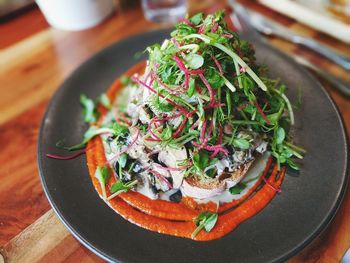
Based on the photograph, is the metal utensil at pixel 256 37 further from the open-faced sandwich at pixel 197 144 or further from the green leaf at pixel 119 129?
the green leaf at pixel 119 129

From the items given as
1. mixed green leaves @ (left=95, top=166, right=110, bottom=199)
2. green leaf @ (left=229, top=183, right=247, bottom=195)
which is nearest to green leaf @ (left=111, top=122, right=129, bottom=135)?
mixed green leaves @ (left=95, top=166, right=110, bottom=199)

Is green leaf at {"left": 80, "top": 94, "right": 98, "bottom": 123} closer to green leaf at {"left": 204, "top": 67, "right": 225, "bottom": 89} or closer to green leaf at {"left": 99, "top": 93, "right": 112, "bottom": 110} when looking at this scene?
green leaf at {"left": 99, "top": 93, "right": 112, "bottom": 110}

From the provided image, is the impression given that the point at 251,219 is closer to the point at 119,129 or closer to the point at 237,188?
the point at 237,188

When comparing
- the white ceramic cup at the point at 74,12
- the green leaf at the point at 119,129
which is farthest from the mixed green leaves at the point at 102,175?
the white ceramic cup at the point at 74,12

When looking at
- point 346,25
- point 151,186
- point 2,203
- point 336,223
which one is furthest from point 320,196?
point 2,203

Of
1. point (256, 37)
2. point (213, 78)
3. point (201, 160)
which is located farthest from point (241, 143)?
point (256, 37)
